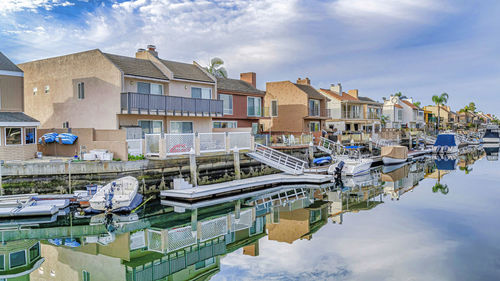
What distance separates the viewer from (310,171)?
32.6 meters

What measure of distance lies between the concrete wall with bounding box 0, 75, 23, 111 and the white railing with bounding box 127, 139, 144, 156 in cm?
957

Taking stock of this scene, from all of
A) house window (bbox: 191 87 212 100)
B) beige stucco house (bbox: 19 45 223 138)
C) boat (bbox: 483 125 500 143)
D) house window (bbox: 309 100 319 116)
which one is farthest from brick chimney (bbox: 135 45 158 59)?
boat (bbox: 483 125 500 143)

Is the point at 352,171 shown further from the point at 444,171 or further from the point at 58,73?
the point at 58,73

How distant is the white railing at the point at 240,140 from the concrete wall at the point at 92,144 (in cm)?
786

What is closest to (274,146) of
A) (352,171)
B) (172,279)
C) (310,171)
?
(310,171)

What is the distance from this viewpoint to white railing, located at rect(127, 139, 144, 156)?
23569 mm

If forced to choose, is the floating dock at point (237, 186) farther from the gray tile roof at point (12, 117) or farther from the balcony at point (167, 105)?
the gray tile roof at point (12, 117)

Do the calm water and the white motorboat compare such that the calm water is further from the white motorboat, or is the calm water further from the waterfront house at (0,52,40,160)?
the waterfront house at (0,52,40,160)

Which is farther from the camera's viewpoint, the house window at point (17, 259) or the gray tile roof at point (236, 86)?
the gray tile roof at point (236, 86)

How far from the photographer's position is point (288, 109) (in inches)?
2018

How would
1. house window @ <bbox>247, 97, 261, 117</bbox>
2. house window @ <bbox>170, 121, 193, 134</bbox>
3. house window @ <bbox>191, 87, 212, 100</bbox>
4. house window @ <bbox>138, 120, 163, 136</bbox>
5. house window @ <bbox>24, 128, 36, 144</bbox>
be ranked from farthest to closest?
1. house window @ <bbox>247, 97, 261, 117</bbox>
2. house window @ <bbox>191, 87, 212, 100</bbox>
3. house window @ <bbox>170, 121, 193, 134</bbox>
4. house window @ <bbox>138, 120, 163, 136</bbox>
5. house window @ <bbox>24, 128, 36, 144</bbox>

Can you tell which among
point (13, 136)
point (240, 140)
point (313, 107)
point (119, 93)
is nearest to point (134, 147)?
point (119, 93)

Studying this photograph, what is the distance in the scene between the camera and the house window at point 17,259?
13789 millimetres

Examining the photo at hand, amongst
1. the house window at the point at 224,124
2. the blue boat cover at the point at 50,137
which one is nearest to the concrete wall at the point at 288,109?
the house window at the point at 224,124
